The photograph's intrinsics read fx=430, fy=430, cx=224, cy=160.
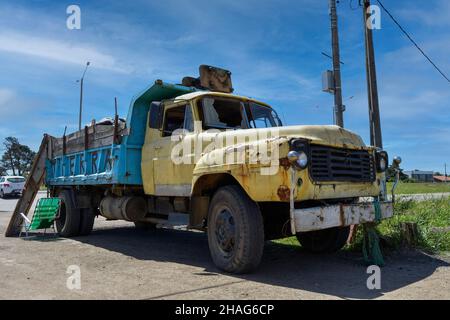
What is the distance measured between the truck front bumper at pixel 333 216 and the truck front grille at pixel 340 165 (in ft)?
1.13

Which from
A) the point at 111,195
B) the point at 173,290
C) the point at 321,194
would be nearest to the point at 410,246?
the point at 321,194

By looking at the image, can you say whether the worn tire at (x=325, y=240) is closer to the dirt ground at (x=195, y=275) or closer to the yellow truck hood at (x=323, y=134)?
the dirt ground at (x=195, y=275)

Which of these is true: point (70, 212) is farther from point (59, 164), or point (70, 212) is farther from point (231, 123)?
point (231, 123)

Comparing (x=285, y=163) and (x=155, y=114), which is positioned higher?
(x=155, y=114)

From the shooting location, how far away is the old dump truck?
4.82 m

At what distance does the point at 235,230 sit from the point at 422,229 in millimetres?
3573

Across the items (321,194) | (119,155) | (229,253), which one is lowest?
(229,253)

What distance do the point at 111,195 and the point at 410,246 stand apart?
541cm

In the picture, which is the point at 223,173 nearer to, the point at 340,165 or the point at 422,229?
the point at 340,165

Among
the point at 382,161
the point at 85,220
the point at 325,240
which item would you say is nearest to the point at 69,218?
the point at 85,220

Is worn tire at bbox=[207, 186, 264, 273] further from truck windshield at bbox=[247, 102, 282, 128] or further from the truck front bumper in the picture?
truck windshield at bbox=[247, 102, 282, 128]

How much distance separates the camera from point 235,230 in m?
5.07
